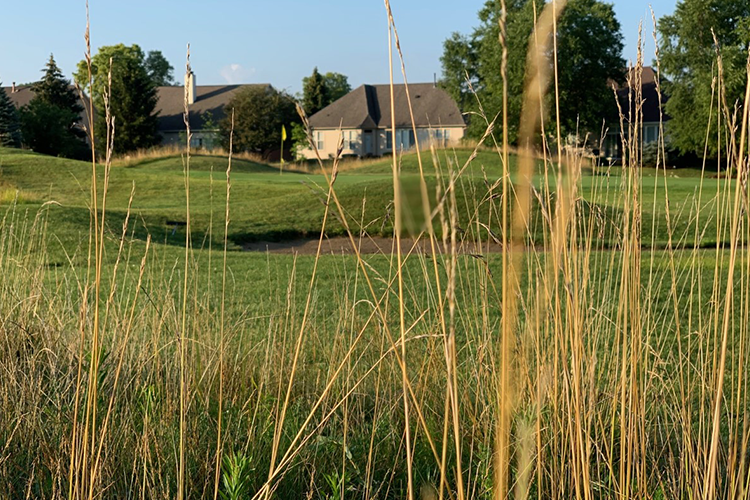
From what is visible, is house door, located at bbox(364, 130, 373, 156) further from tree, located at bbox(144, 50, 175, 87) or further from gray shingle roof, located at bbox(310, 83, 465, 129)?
tree, located at bbox(144, 50, 175, 87)

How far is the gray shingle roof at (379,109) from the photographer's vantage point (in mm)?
50625

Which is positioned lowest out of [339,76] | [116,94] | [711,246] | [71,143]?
[711,246]

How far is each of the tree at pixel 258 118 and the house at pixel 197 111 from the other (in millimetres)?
6200

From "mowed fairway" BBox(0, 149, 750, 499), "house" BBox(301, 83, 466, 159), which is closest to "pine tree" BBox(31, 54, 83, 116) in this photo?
"house" BBox(301, 83, 466, 159)

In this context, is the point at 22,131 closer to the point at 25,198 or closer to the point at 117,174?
the point at 117,174

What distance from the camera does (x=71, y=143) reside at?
122ft

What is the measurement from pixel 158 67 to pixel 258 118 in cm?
4235

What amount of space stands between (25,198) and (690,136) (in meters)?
31.7

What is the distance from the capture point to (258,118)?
45688 millimetres

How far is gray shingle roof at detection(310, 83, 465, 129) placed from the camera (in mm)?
50625

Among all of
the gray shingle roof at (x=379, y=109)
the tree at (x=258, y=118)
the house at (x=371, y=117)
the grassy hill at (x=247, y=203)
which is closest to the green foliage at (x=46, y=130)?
the tree at (x=258, y=118)

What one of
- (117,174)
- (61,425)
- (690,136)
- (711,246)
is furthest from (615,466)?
(690,136)

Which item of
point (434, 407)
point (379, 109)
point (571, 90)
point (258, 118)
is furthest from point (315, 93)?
point (434, 407)

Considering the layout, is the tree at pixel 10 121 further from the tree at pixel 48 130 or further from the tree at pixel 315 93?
the tree at pixel 315 93
